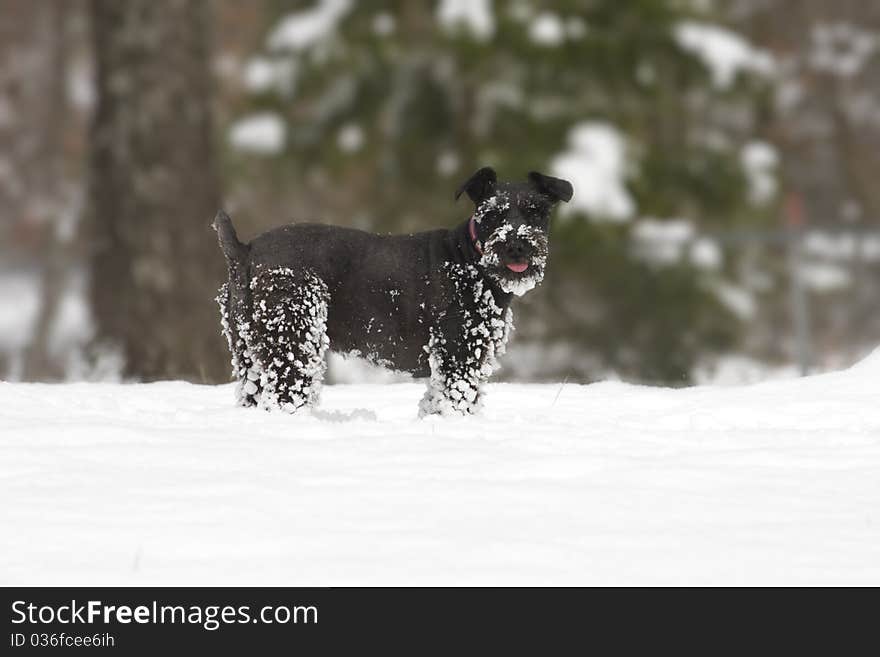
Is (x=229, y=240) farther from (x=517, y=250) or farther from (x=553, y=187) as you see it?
(x=553, y=187)

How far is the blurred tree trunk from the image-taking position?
11523mm

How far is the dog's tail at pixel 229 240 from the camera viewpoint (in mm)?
6633

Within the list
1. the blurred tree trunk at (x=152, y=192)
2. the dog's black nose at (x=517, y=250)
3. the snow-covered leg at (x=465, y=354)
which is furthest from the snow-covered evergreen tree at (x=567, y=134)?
the dog's black nose at (x=517, y=250)

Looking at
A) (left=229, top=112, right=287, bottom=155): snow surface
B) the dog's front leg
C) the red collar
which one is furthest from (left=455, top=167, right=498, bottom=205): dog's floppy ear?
(left=229, top=112, right=287, bottom=155): snow surface

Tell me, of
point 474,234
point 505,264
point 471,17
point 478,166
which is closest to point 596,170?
point 478,166

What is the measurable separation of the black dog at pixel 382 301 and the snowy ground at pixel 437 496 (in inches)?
11.2

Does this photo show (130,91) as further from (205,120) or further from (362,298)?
(362,298)

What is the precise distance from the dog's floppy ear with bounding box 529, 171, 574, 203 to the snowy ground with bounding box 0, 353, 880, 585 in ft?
3.57

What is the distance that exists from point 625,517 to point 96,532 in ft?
5.49

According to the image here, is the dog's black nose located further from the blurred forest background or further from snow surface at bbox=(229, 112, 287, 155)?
snow surface at bbox=(229, 112, 287, 155)

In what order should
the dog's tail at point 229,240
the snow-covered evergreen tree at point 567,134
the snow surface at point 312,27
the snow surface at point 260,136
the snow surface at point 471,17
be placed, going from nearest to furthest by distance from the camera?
1. the dog's tail at point 229,240
2. the snow-covered evergreen tree at point 567,134
3. the snow surface at point 471,17
4. the snow surface at point 312,27
5. the snow surface at point 260,136

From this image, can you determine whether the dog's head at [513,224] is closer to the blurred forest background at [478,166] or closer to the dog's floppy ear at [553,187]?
the dog's floppy ear at [553,187]

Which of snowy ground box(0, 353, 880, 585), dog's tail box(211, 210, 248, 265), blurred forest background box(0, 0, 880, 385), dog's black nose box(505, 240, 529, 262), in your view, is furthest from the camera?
blurred forest background box(0, 0, 880, 385)
